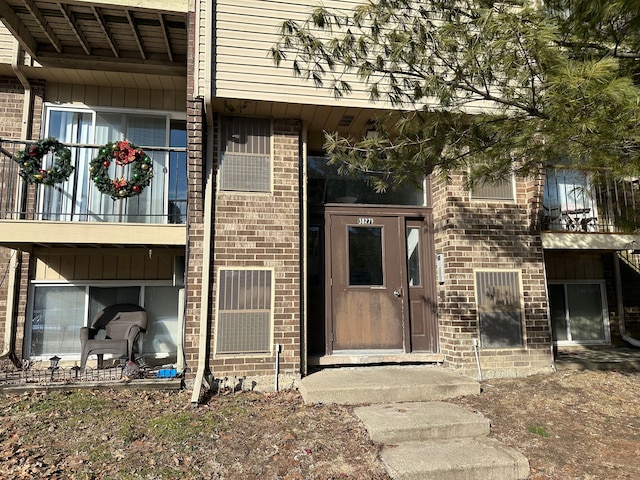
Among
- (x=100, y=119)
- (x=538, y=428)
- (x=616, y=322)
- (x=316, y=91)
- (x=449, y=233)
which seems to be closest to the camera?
(x=538, y=428)

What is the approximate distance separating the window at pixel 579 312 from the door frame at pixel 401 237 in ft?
9.95

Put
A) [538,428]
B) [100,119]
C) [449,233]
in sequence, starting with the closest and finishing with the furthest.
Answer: [538,428] → [449,233] → [100,119]

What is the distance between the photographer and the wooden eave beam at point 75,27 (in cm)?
564

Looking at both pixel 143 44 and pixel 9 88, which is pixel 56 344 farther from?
pixel 143 44

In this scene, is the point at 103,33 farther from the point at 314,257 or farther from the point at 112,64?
the point at 314,257

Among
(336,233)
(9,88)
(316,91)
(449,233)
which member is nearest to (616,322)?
(449,233)

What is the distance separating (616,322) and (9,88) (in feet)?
37.3

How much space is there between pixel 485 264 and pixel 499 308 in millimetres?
688

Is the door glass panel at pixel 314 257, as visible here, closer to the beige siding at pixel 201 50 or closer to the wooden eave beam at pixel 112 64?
the beige siding at pixel 201 50

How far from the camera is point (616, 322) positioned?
8180 mm

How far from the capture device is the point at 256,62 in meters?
5.82

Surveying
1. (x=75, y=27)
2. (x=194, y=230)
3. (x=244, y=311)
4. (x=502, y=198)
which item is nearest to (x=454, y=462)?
(x=244, y=311)

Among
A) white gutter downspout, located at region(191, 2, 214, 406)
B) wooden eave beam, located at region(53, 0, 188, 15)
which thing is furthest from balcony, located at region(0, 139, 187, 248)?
wooden eave beam, located at region(53, 0, 188, 15)

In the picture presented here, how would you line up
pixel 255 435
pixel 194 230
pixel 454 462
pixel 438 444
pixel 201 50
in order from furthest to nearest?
1. pixel 194 230
2. pixel 201 50
3. pixel 255 435
4. pixel 438 444
5. pixel 454 462
